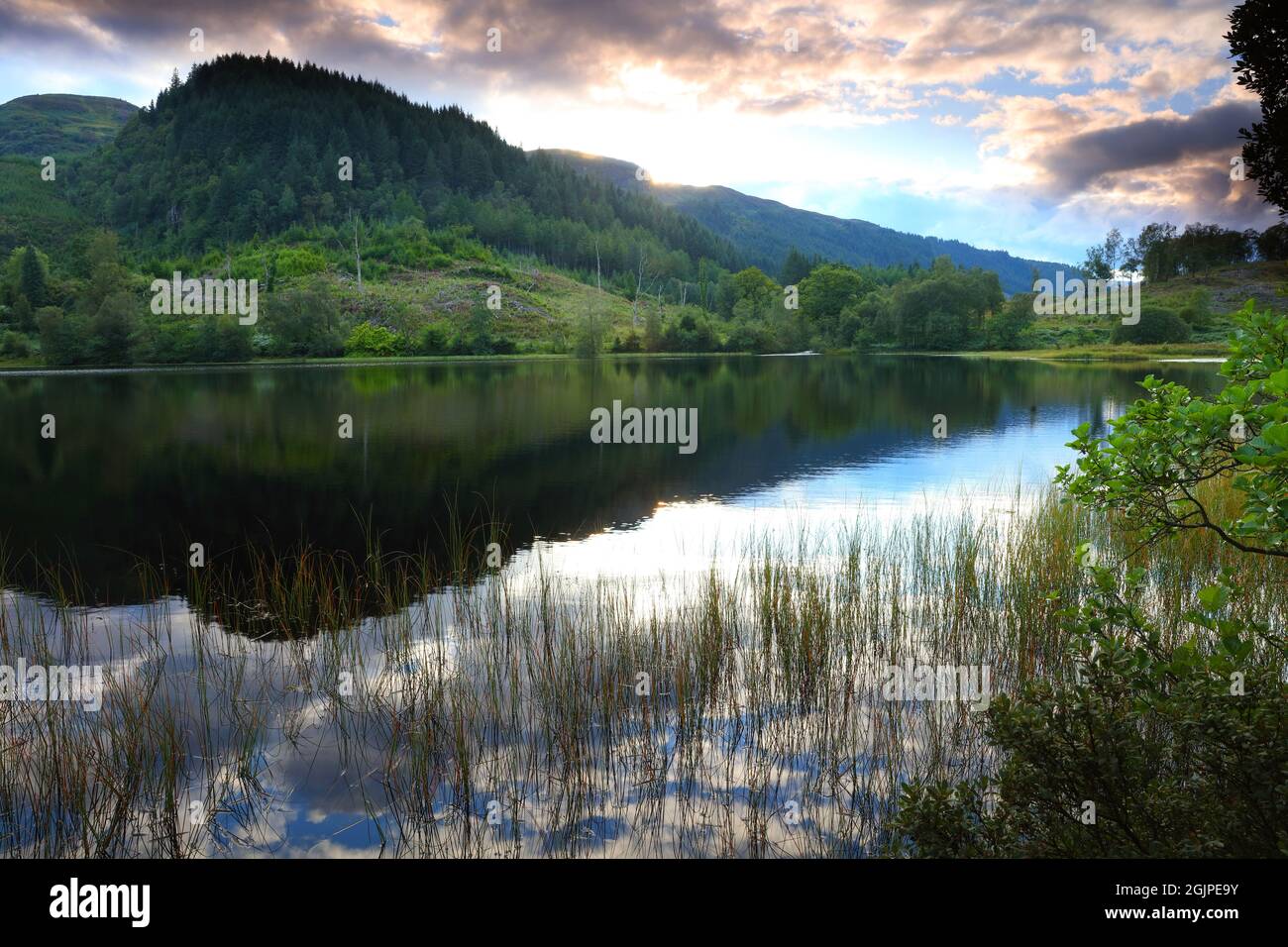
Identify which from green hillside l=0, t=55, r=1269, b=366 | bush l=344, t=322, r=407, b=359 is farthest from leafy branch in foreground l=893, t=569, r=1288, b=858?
bush l=344, t=322, r=407, b=359

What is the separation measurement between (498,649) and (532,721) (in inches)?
85.1

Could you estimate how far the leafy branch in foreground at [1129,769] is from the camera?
4168 mm

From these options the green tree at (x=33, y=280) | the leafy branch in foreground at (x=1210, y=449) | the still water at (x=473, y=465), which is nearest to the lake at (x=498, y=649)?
the still water at (x=473, y=465)

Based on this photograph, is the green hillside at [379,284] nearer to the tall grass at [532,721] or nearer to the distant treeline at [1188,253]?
the distant treeline at [1188,253]

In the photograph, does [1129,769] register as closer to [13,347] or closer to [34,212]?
[13,347]

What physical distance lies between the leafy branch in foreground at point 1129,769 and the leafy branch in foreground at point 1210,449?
472 millimetres

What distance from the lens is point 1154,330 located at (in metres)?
103

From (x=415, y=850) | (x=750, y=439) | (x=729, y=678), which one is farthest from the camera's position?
(x=750, y=439)

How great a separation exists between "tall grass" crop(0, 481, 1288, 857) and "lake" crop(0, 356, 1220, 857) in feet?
0.12

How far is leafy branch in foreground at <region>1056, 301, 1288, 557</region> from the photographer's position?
4125mm

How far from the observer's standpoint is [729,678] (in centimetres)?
906
